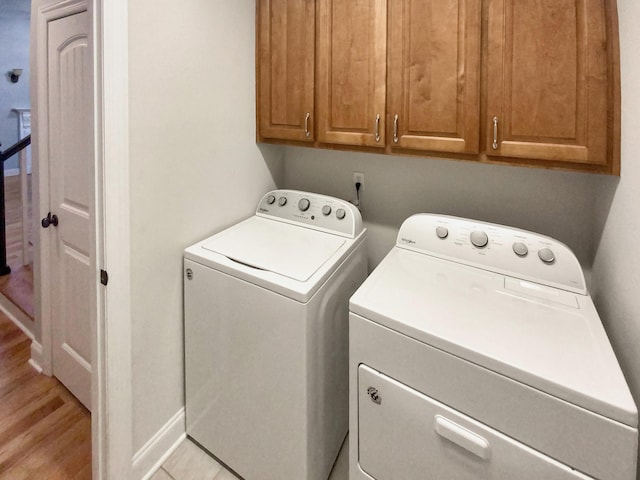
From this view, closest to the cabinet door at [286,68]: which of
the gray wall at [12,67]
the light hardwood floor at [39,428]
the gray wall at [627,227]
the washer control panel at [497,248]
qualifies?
the washer control panel at [497,248]

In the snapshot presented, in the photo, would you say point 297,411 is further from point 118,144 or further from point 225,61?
point 225,61

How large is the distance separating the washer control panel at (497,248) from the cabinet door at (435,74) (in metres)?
0.32

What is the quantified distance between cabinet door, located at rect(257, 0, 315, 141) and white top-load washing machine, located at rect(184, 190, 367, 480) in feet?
1.69

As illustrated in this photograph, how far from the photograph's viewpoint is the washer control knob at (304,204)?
1.87 metres

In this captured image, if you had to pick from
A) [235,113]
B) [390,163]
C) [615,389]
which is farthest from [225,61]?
[615,389]

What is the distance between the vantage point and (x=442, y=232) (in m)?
1.52

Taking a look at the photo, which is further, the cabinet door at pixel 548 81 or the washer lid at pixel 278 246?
the washer lid at pixel 278 246

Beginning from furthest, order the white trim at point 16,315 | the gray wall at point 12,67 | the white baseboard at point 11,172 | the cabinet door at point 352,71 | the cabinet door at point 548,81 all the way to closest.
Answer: the white baseboard at point 11,172 < the gray wall at point 12,67 < the white trim at point 16,315 < the cabinet door at point 352,71 < the cabinet door at point 548,81

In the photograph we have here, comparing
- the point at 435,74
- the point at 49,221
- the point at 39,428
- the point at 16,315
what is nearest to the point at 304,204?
the point at 435,74

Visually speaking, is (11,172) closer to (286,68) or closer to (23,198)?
(23,198)

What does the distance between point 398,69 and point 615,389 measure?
4.19 feet

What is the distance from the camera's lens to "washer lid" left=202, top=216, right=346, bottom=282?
1401mm

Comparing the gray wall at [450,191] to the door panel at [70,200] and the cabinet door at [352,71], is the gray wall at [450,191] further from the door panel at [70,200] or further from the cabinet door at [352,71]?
the door panel at [70,200]

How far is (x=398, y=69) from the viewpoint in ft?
4.83
